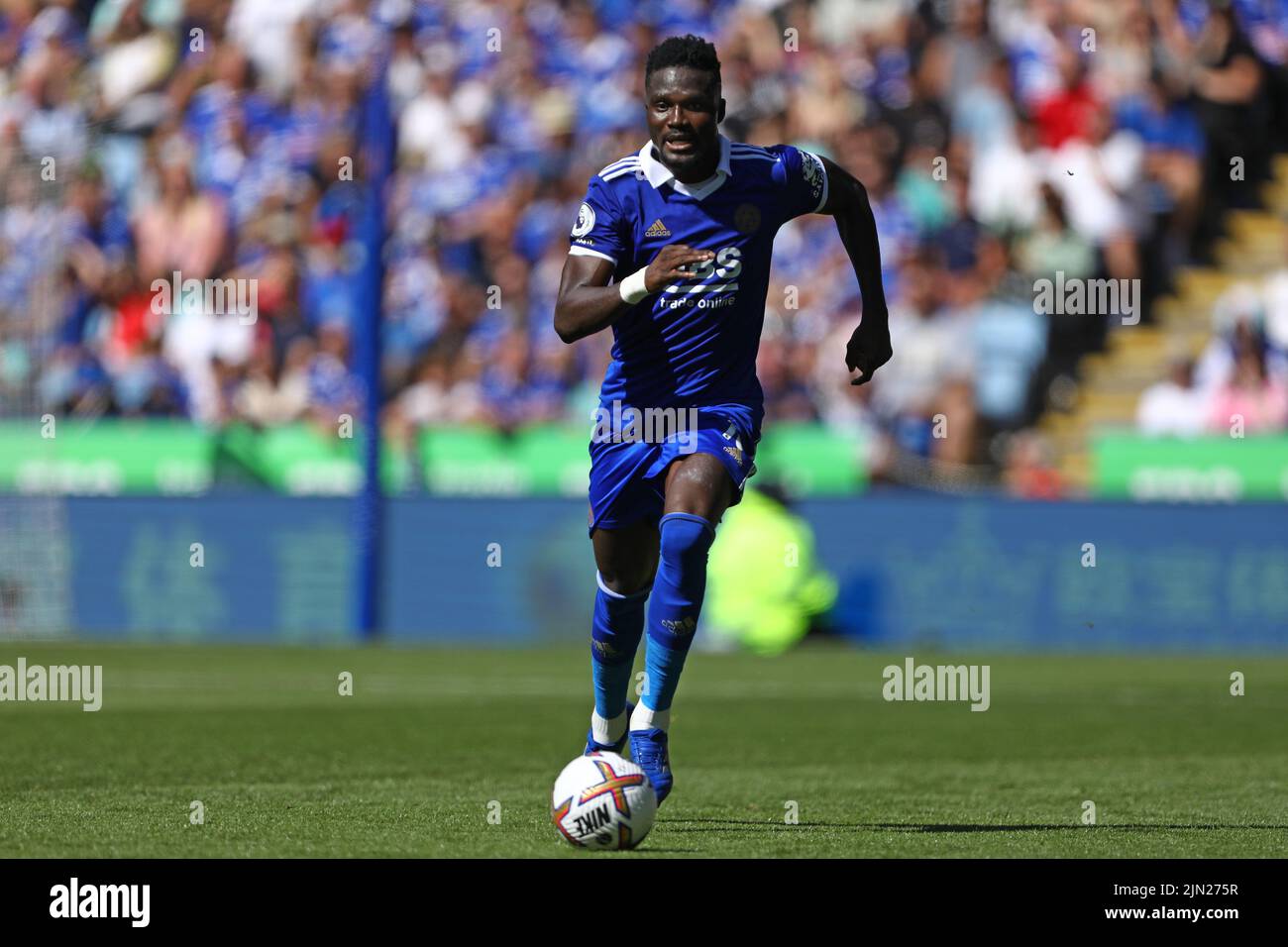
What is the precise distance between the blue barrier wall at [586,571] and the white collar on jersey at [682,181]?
10.6m

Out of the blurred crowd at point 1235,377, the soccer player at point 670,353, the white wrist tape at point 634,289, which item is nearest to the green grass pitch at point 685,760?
the soccer player at point 670,353

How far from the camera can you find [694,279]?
7.60 meters

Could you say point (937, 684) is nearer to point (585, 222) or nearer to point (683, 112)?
point (585, 222)

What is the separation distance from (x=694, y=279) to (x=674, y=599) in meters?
1.13

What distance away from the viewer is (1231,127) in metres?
19.9

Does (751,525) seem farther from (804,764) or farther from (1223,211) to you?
(804,764)

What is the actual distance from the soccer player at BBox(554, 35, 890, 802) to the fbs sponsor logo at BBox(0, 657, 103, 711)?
18.7 feet

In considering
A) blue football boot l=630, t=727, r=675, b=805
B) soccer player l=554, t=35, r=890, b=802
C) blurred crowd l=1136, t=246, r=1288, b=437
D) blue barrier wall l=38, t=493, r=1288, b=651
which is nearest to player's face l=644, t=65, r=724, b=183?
soccer player l=554, t=35, r=890, b=802

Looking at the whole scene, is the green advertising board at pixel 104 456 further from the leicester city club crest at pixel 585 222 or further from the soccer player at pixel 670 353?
the leicester city club crest at pixel 585 222

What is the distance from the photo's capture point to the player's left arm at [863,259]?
8.12 m

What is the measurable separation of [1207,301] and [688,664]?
6359 mm

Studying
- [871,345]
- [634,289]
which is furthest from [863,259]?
[634,289]

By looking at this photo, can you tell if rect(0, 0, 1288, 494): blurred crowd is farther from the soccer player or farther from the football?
the football

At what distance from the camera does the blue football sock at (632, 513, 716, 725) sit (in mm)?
7348
